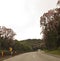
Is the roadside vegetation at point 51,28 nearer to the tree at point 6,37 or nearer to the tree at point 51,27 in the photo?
the tree at point 51,27

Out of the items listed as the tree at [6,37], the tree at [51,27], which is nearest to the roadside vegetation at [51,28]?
the tree at [51,27]

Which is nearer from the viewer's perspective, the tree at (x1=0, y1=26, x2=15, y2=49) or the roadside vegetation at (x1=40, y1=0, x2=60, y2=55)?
the roadside vegetation at (x1=40, y1=0, x2=60, y2=55)

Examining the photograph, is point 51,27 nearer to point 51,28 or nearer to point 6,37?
point 51,28

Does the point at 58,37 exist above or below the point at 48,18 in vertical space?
below

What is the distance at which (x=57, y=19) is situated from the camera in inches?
3017

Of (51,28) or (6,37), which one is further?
(6,37)

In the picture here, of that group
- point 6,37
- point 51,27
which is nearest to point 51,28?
point 51,27

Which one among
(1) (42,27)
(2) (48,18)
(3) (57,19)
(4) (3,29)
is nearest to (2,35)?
(4) (3,29)

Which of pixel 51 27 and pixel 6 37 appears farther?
pixel 6 37

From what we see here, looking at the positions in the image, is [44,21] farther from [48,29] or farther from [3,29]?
[3,29]

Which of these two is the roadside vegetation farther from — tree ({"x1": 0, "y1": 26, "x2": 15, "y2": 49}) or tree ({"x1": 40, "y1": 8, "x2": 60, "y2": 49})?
tree ({"x1": 0, "y1": 26, "x2": 15, "y2": 49})

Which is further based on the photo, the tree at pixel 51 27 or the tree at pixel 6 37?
the tree at pixel 6 37

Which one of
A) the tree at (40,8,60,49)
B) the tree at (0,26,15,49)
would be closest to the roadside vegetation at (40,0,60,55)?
the tree at (40,8,60,49)

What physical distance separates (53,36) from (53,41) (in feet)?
7.90
